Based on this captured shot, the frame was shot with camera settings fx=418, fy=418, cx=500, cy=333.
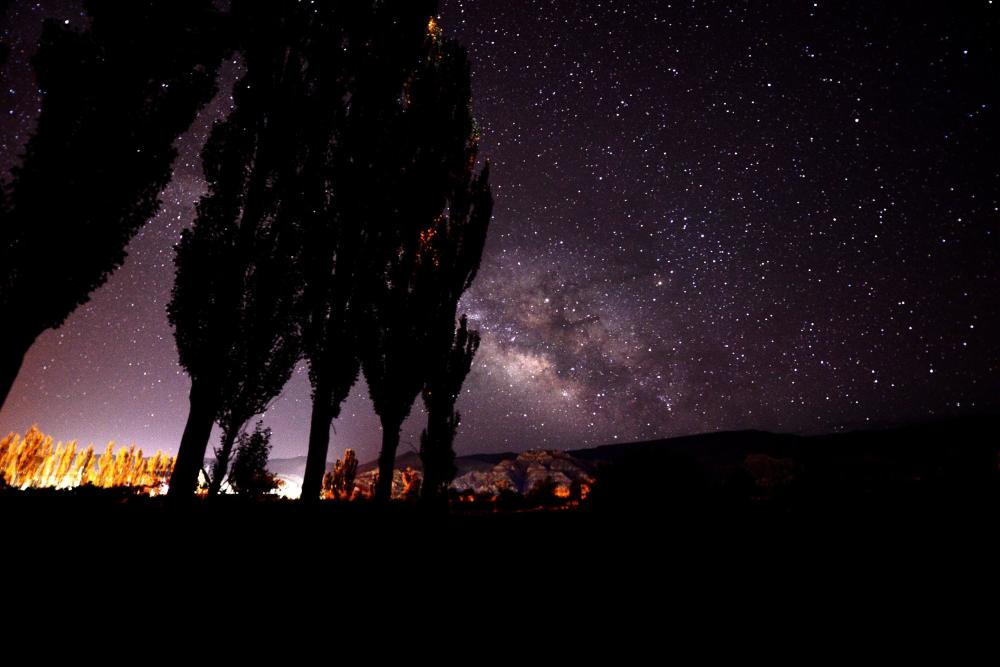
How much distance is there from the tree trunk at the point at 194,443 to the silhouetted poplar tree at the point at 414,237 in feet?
13.1

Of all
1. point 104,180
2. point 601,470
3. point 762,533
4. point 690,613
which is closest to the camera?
point 690,613

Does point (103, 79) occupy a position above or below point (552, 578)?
above

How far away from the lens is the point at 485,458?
237ft

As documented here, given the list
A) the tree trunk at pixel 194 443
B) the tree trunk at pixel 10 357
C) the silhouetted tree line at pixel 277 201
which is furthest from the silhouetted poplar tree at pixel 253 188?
the tree trunk at pixel 10 357

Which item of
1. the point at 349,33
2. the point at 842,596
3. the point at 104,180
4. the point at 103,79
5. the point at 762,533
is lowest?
the point at 842,596

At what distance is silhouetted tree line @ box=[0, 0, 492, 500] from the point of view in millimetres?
6742

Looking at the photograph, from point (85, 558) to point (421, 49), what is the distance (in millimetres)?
11937

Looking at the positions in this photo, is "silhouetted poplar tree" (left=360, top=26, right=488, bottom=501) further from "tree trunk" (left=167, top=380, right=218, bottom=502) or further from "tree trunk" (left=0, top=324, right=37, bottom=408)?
"tree trunk" (left=0, top=324, right=37, bottom=408)

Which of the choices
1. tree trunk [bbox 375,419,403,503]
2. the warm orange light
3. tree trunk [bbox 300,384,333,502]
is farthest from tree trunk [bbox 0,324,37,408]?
the warm orange light

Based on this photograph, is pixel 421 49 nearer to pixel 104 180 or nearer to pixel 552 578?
pixel 104 180

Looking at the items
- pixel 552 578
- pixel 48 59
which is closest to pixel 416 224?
pixel 48 59

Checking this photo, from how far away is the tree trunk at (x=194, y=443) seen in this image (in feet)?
23.1

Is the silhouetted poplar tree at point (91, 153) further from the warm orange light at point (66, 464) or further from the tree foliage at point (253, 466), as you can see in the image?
the warm orange light at point (66, 464)

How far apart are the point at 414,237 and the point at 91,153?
21.1ft
